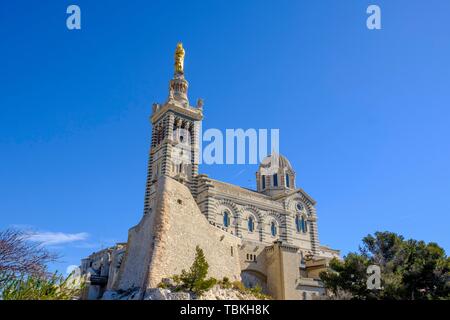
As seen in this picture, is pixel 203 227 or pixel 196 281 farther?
pixel 203 227

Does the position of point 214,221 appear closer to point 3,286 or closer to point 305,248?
point 305,248

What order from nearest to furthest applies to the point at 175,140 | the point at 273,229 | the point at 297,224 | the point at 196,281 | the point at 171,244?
the point at 196,281 → the point at 171,244 → the point at 273,229 → the point at 175,140 → the point at 297,224

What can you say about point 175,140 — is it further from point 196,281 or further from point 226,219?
point 196,281

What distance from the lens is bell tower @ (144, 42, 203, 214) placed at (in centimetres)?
4175

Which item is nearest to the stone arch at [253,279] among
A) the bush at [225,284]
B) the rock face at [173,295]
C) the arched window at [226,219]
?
the bush at [225,284]

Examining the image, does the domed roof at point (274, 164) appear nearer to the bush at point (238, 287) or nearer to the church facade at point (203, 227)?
the church facade at point (203, 227)

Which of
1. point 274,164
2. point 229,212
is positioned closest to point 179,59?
point 274,164

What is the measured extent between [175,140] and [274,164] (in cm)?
1451

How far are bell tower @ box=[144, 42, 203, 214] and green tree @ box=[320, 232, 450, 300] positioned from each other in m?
18.5

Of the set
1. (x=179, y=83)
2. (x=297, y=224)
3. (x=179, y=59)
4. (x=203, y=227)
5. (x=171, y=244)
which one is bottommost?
(x=171, y=244)

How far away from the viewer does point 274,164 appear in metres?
51.9

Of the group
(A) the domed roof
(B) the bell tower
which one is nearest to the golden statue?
(B) the bell tower

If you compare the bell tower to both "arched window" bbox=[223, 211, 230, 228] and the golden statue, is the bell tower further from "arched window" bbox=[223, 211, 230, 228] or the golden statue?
"arched window" bbox=[223, 211, 230, 228]
